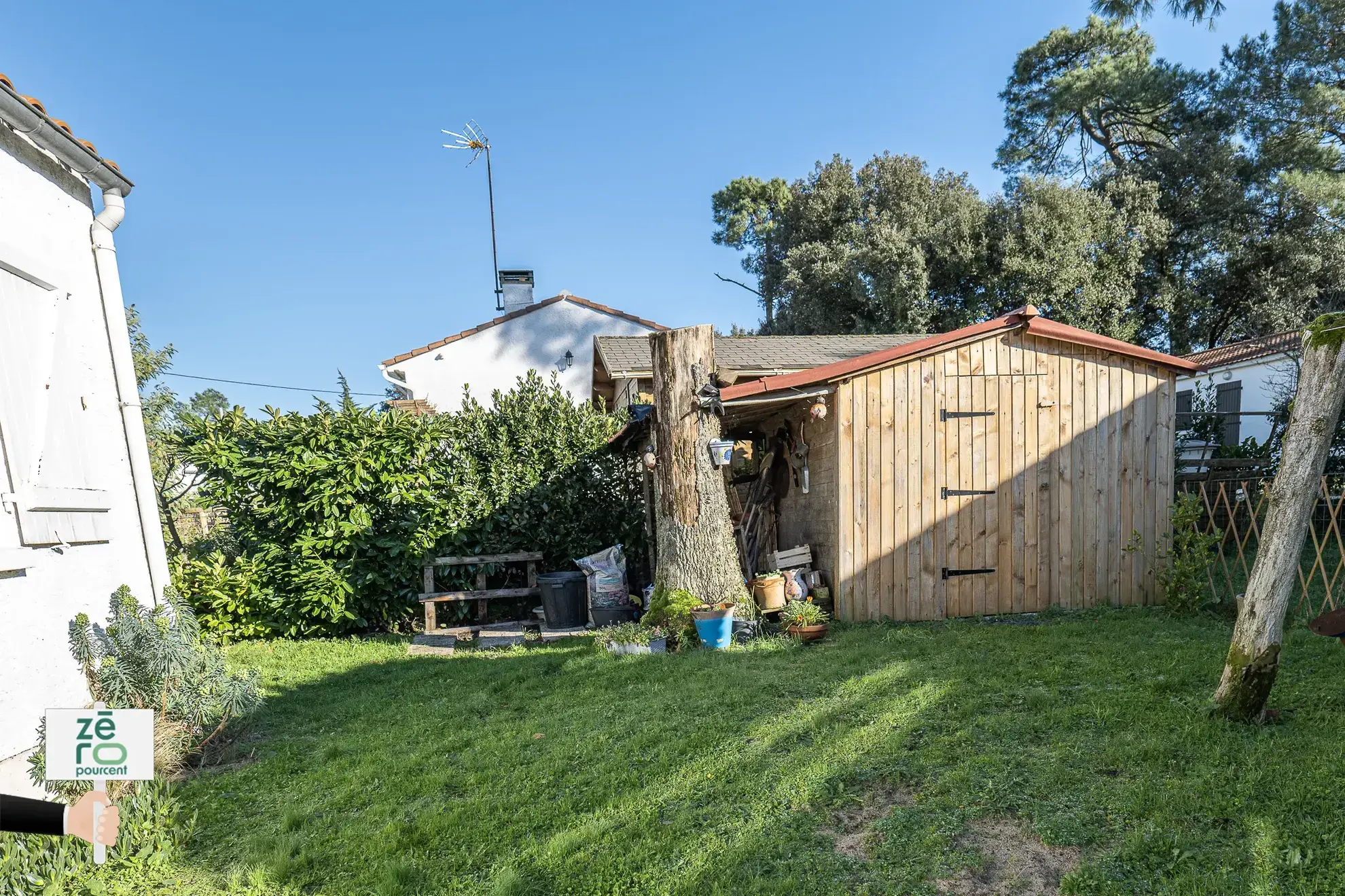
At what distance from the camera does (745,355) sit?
12.8 meters

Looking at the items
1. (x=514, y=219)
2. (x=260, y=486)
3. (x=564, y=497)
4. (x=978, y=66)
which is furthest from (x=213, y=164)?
(x=978, y=66)

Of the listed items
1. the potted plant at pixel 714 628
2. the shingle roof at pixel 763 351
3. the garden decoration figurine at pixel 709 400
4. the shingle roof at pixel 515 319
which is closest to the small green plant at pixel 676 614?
the potted plant at pixel 714 628

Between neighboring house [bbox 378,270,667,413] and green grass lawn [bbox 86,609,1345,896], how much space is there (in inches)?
466

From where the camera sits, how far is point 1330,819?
2.91 meters

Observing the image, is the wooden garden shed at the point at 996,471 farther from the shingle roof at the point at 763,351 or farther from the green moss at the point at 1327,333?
the shingle roof at the point at 763,351

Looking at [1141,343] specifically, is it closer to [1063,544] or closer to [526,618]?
[1063,544]

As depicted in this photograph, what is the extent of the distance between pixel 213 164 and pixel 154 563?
8805 mm

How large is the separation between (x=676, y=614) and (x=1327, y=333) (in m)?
5.07

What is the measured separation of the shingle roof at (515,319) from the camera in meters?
16.7

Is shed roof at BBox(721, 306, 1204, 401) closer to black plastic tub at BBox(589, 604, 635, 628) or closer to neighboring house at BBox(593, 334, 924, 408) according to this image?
black plastic tub at BBox(589, 604, 635, 628)

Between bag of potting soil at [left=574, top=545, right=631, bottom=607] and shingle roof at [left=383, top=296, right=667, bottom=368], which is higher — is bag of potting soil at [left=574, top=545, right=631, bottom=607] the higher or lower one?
the lower one

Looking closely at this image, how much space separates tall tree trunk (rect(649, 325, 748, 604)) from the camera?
722cm

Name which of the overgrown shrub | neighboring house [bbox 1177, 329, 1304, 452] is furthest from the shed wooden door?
neighboring house [bbox 1177, 329, 1304, 452]

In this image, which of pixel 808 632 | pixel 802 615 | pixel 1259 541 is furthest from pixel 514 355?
pixel 1259 541
